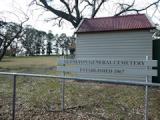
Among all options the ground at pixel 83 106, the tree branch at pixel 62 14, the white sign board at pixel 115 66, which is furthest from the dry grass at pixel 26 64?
the white sign board at pixel 115 66

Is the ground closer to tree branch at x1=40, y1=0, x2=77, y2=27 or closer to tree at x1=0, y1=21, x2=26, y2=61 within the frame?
tree branch at x1=40, y1=0, x2=77, y2=27

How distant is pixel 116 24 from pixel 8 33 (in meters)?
16.2

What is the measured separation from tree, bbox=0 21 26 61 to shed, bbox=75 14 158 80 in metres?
13.5

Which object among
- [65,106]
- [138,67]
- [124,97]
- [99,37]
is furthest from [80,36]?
[138,67]

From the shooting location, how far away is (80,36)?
13.0 meters

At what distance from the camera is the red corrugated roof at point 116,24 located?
1168 centimetres

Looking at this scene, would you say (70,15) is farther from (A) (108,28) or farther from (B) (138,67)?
(B) (138,67)

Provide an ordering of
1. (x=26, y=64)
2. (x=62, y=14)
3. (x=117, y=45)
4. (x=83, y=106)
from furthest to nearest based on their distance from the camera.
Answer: (x=26, y=64) < (x=62, y=14) < (x=117, y=45) < (x=83, y=106)

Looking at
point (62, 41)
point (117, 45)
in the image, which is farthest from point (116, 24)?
point (62, 41)

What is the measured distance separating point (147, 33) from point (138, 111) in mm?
5648

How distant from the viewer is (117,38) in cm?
1204

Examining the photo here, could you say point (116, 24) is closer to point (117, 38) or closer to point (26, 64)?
point (117, 38)

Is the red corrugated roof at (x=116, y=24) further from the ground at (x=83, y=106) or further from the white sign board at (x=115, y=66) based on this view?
the white sign board at (x=115, y=66)

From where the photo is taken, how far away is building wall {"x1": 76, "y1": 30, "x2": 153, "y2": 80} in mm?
11391
